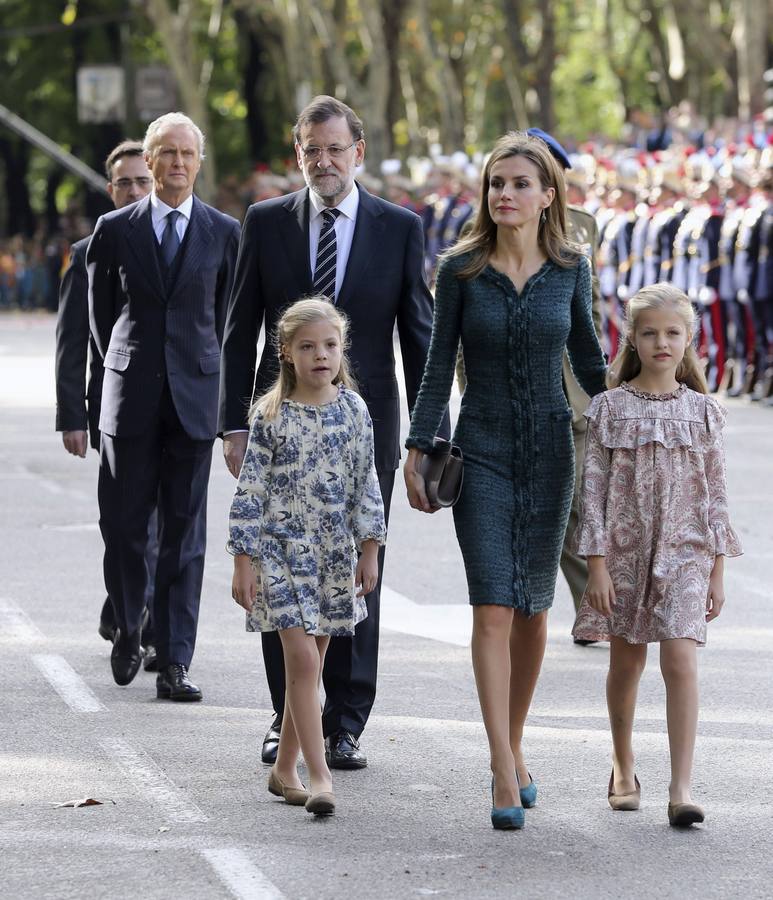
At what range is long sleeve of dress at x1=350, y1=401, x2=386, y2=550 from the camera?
19.7 feet

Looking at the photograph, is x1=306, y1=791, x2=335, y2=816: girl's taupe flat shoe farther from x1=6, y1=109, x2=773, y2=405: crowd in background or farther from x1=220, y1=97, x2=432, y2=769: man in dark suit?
x1=6, y1=109, x2=773, y2=405: crowd in background

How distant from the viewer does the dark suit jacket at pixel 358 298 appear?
6.55 meters

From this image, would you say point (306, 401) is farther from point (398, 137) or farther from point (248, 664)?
point (398, 137)

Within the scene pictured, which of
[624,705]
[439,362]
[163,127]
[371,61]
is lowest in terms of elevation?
[624,705]

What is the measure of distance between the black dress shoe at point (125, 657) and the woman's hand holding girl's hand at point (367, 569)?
76.0 inches

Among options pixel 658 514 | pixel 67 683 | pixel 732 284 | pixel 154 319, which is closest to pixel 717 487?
pixel 658 514

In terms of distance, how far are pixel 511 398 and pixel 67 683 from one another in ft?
8.60

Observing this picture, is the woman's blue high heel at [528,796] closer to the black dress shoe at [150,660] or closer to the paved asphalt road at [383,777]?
the paved asphalt road at [383,777]

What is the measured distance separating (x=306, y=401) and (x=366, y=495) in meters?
0.31

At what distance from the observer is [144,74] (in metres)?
32.8

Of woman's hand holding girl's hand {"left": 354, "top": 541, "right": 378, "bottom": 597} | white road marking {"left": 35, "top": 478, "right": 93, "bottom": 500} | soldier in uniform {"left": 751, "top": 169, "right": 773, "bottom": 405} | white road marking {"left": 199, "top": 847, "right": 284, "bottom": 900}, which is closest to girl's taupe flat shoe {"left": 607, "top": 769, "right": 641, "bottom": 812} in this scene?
woman's hand holding girl's hand {"left": 354, "top": 541, "right": 378, "bottom": 597}

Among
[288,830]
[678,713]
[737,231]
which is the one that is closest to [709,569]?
[678,713]

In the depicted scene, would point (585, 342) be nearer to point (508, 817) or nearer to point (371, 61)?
point (508, 817)

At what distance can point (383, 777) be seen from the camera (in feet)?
21.0
